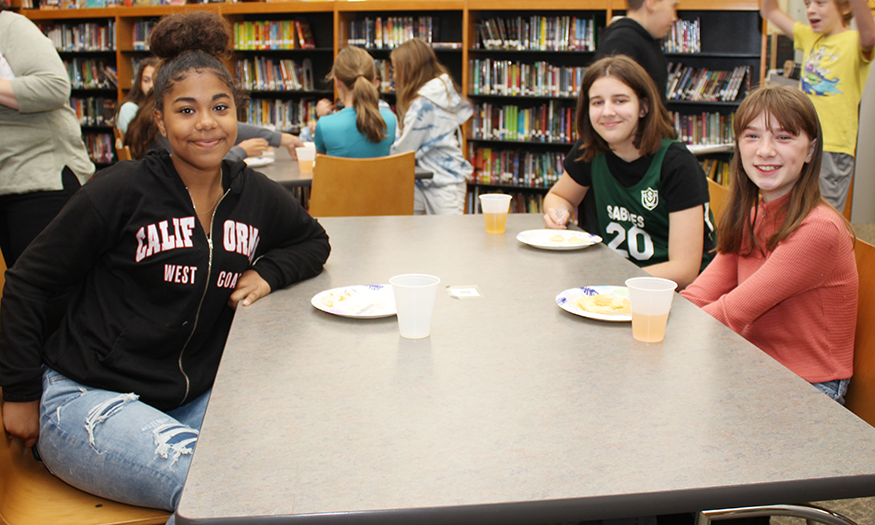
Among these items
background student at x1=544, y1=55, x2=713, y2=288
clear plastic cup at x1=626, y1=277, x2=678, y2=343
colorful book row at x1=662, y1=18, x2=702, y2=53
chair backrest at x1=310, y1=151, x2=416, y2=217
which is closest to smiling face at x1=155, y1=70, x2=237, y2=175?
clear plastic cup at x1=626, y1=277, x2=678, y2=343

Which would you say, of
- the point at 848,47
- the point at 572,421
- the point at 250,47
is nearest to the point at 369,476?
the point at 572,421

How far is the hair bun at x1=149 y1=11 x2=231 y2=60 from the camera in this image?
147 centimetres

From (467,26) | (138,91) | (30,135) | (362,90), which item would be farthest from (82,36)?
(30,135)

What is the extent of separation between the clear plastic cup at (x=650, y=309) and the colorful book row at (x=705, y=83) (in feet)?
14.9

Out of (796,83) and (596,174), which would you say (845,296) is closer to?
(596,174)

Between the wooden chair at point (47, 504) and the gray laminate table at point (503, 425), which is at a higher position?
the gray laminate table at point (503, 425)

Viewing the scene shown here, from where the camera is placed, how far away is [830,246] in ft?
4.49

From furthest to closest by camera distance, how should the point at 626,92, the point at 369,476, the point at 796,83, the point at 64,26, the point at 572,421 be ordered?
the point at 64,26, the point at 796,83, the point at 626,92, the point at 572,421, the point at 369,476

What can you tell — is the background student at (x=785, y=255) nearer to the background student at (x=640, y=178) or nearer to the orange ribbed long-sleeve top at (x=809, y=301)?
the orange ribbed long-sleeve top at (x=809, y=301)

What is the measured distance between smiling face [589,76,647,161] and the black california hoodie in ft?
3.50

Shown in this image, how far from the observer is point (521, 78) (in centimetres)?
555

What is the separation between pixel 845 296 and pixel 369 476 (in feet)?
3.63

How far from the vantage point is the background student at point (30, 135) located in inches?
88.2

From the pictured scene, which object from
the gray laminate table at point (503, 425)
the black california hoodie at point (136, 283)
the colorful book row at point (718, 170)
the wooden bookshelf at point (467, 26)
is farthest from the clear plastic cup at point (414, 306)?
the colorful book row at point (718, 170)
